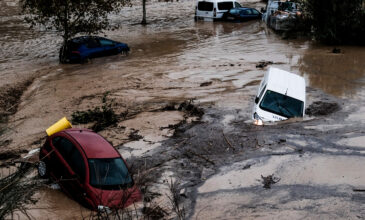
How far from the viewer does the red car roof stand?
8.95 metres

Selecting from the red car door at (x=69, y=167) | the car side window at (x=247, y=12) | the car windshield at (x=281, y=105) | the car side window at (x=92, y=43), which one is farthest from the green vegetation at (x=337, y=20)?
the red car door at (x=69, y=167)

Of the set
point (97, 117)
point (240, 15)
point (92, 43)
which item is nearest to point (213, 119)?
point (97, 117)

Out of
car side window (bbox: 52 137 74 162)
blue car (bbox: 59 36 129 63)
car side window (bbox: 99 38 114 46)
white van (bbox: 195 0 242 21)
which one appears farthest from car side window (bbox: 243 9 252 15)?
car side window (bbox: 52 137 74 162)

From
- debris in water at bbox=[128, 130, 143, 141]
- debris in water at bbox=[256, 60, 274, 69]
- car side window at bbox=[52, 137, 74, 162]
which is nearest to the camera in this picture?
car side window at bbox=[52, 137, 74, 162]

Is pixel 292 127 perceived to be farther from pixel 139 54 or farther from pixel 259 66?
pixel 139 54

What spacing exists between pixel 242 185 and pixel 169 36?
1962 centimetres

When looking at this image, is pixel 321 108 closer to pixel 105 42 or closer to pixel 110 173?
pixel 110 173

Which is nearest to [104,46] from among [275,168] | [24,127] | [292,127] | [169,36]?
[169,36]

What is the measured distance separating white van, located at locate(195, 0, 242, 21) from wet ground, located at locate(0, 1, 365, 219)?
15.3 ft

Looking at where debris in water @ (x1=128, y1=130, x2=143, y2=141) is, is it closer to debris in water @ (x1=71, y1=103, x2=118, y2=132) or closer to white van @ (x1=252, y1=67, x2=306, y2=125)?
debris in water @ (x1=71, y1=103, x2=118, y2=132)

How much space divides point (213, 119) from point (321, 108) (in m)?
3.73

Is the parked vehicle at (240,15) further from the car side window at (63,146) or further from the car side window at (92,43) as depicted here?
the car side window at (63,146)

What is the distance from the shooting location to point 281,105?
12.7 meters

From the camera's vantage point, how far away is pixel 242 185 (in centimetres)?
959
